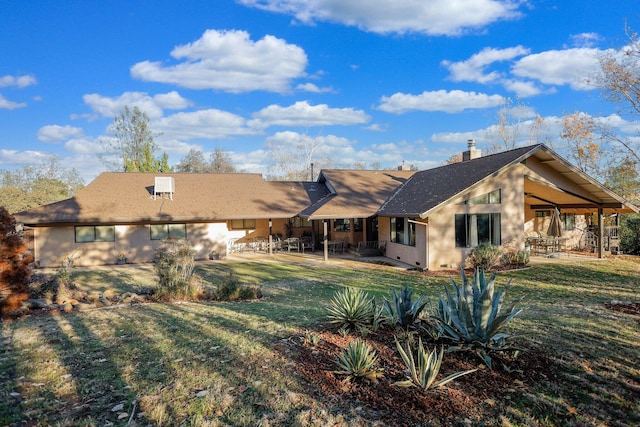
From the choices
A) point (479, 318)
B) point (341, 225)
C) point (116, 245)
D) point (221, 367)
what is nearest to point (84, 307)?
point (221, 367)

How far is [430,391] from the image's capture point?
13.1ft

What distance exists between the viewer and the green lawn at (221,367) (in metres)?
3.71

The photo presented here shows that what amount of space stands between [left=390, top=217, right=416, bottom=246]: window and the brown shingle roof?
6.04 metres

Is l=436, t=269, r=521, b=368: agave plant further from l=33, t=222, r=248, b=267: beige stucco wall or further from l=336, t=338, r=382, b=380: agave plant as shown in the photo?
l=33, t=222, r=248, b=267: beige stucco wall

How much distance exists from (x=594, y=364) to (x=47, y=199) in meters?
36.6

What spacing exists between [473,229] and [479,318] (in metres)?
12.1

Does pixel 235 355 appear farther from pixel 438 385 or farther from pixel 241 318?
pixel 438 385

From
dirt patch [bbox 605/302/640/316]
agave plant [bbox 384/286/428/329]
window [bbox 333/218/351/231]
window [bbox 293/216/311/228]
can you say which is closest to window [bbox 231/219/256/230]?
window [bbox 293/216/311/228]

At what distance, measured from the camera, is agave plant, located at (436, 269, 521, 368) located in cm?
475

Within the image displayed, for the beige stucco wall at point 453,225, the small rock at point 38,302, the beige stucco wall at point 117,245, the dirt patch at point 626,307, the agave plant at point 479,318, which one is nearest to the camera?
the agave plant at point 479,318

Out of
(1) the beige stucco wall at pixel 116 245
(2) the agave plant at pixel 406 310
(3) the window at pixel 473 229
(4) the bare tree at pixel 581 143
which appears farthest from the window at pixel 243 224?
(4) the bare tree at pixel 581 143

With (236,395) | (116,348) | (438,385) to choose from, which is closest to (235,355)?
(236,395)

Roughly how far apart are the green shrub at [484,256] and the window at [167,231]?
1460 cm

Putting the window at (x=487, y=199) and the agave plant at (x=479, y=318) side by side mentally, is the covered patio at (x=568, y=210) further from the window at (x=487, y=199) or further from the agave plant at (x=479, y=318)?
the agave plant at (x=479, y=318)
